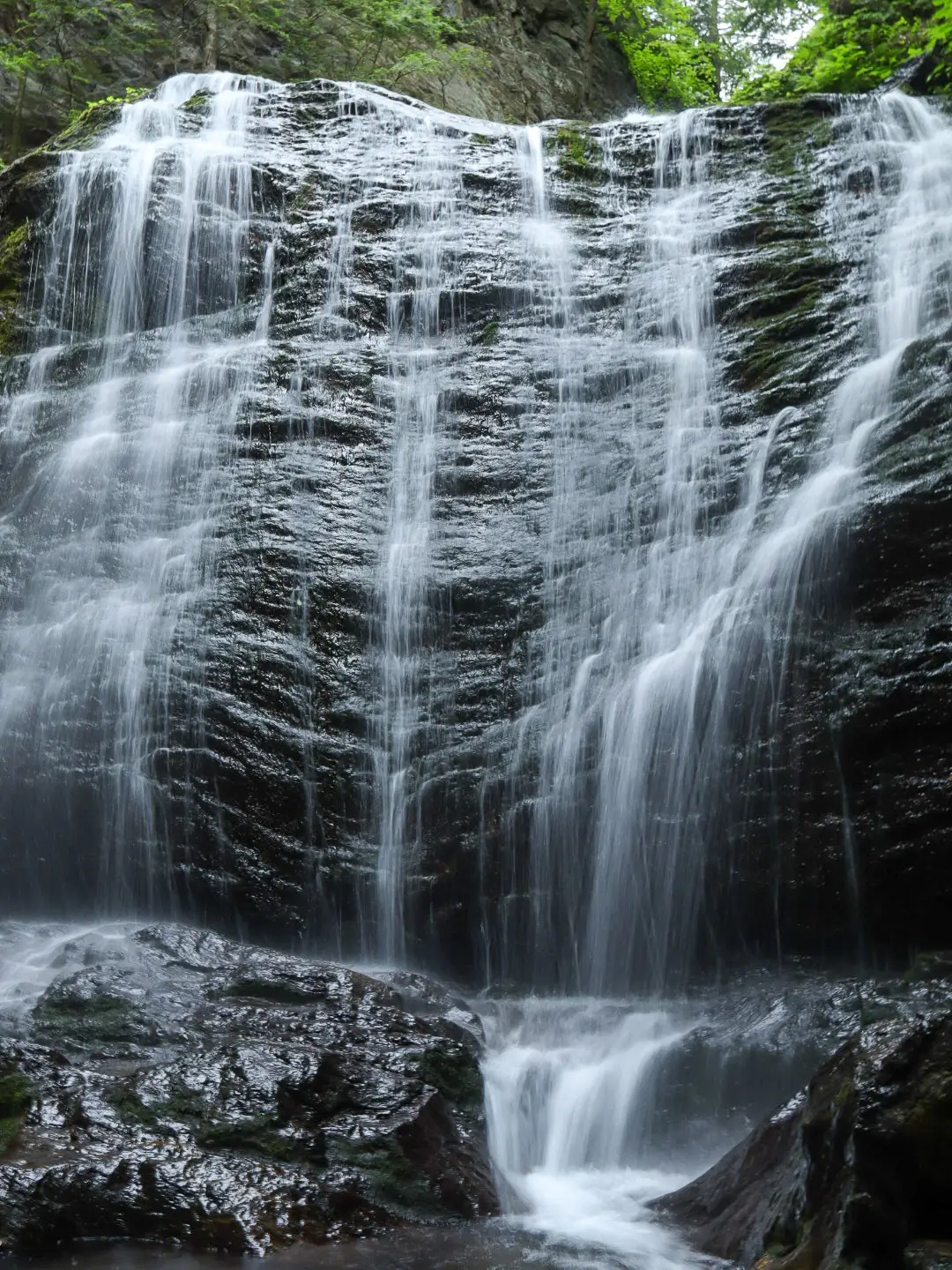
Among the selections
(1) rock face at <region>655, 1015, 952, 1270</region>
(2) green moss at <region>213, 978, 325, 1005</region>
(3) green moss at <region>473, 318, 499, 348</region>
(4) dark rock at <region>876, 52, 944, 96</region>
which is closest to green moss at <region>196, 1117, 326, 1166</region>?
(2) green moss at <region>213, 978, 325, 1005</region>

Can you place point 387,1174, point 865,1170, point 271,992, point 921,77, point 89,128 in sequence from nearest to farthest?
point 865,1170 < point 387,1174 < point 271,992 < point 921,77 < point 89,128

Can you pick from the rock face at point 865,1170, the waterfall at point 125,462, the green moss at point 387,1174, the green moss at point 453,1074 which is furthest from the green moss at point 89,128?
the rock face at point 865,1170

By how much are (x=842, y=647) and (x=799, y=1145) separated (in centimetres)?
307

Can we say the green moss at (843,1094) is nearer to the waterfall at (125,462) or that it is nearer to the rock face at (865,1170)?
the rock face at (865,1170)

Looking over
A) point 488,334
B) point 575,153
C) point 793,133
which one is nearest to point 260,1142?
point 488,334

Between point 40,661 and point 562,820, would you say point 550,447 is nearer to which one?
point 562,820

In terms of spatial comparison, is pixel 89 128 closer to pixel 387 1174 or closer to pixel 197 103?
pixel 197 103

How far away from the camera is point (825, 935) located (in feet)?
20.6

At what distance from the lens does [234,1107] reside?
4.97 metres

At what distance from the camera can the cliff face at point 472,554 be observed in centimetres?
652

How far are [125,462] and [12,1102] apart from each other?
601 cm

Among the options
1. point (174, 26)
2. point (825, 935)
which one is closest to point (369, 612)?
point (825, 935)

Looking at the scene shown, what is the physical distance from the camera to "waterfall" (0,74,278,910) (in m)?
8.20


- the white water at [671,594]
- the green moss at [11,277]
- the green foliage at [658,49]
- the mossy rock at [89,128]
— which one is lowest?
the white water at [671,594]
